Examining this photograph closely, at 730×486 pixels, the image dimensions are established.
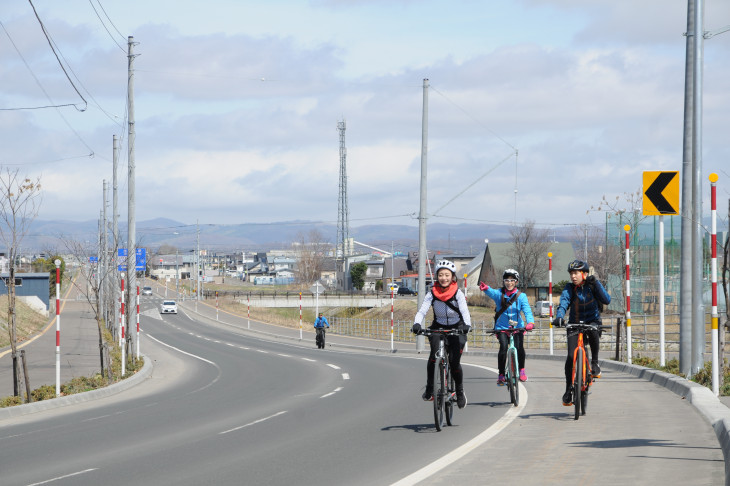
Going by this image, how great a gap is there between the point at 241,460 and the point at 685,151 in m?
10.2

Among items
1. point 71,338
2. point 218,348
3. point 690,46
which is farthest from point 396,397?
point 71,338

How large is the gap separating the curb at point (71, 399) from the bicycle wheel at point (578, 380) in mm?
9300

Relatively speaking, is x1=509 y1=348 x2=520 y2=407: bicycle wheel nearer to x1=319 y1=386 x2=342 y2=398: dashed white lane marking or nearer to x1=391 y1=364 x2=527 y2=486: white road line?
x1=391 y1=364 x2=527 y2=486: white road line

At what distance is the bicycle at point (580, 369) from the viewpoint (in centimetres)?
1122

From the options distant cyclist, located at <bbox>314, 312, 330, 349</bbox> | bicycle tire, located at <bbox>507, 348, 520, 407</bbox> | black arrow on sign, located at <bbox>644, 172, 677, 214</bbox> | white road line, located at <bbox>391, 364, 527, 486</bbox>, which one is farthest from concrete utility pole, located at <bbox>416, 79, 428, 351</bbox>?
white road line, located at <bbox>391, 364, 527, 486</bbox>

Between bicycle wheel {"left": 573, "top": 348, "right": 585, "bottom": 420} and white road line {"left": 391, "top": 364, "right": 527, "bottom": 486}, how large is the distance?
85 centimetres

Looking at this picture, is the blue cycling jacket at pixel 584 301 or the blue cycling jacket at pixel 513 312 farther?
the blue cycling jacket at pixel 513 312

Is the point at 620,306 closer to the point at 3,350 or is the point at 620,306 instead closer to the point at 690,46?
the point at 690,46

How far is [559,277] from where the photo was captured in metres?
100

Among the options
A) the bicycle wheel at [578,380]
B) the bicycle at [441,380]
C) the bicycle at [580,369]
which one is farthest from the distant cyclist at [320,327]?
the bicycle at [441,380]

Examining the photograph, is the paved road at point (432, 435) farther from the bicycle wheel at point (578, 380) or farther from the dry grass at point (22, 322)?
the dry grass at point (22, 322)

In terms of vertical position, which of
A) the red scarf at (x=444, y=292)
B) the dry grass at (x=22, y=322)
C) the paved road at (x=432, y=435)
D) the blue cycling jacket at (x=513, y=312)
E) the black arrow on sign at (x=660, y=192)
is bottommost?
the dry grass at (x=22, y=322)

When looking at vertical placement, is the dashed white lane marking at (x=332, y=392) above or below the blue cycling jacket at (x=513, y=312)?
below

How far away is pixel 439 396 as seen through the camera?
10.7 m
